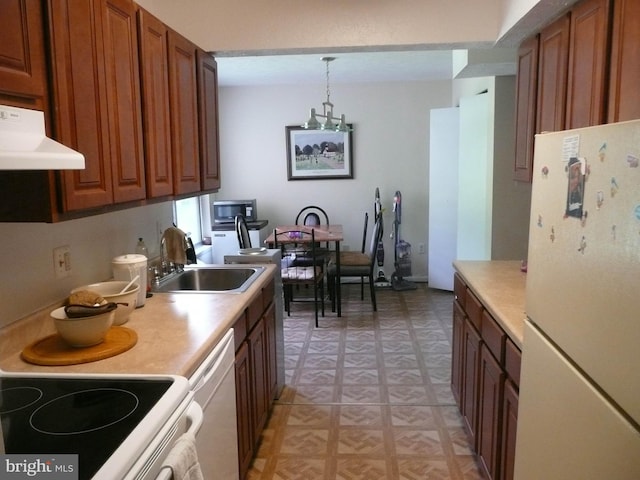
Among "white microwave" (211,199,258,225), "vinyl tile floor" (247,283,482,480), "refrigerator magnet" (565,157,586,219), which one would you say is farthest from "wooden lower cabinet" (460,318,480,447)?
"white microwave" (211,199,258,225)

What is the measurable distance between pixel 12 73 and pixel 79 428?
2.88 ft

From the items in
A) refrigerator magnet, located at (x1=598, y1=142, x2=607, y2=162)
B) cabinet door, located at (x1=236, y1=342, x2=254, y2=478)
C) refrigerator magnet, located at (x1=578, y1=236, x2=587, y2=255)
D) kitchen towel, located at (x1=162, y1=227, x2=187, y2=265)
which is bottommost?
cabinet door, located at (x1=236, y1=342, x2=254, y2=478)

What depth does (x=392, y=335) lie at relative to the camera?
428cm

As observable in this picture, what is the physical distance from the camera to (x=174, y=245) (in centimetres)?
261

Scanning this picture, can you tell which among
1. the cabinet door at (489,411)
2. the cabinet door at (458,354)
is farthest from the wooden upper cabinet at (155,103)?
the cabinet door at (458,354)

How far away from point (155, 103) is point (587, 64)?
1659mm

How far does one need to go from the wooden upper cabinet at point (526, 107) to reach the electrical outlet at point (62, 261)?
203 centimetres

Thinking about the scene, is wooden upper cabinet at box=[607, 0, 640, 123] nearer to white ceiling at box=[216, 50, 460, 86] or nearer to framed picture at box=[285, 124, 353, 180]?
white ceiling at box=[216, 50, 460, 86]

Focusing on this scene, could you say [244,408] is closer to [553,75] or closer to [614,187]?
[614,187]

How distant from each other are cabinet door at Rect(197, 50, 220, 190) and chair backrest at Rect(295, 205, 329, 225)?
3.02m

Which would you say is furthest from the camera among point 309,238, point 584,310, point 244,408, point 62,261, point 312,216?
point 312,216

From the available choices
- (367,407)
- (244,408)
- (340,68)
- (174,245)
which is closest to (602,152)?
(244,408)

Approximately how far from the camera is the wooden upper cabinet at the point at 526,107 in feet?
7.69

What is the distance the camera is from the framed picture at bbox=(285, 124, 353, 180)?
19.5 ft
